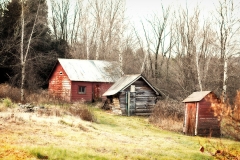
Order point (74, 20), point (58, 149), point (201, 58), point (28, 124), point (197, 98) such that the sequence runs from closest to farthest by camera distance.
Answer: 1. point (58, 149)
2. point (28, 124)
3. point (197, 98)
4. point (201, 58)
5. point (74, 20)

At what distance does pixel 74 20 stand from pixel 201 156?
5014cm

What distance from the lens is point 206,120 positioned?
21.9 m

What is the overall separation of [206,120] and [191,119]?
1017mm

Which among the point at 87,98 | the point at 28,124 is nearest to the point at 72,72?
the point at 87,98

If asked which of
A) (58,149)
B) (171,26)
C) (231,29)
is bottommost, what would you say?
(58,149)

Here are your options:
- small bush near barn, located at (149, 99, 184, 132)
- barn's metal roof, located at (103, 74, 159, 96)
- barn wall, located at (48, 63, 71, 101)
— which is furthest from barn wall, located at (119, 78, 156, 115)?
barn wall, located at (48, 63, 71, 101)

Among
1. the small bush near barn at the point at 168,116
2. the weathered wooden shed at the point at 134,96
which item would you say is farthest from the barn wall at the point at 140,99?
the small bush near barn at the point at 168,116

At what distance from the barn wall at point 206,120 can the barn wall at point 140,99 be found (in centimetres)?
1020

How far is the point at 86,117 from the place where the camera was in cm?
2212

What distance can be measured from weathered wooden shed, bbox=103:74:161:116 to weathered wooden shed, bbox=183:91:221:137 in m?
9.44

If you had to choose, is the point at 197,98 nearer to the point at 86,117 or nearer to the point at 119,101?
the point at 86,117

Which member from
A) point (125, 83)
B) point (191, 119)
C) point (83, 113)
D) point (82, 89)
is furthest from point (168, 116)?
point (82, 89)

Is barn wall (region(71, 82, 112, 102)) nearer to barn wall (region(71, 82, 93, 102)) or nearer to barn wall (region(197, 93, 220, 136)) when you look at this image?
barn wall (region(71, 82, 93, 102))

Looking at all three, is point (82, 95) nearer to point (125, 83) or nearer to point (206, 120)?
point (125, 83)
